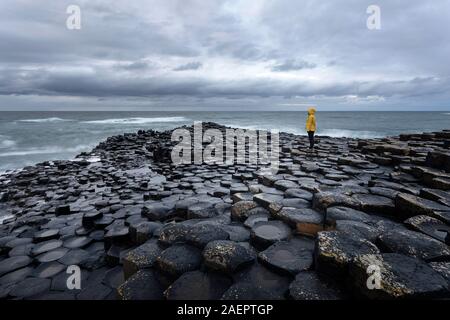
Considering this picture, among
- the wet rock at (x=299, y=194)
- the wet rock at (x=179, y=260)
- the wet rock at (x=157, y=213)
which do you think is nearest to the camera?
the wet rock at (x=179, y=260)

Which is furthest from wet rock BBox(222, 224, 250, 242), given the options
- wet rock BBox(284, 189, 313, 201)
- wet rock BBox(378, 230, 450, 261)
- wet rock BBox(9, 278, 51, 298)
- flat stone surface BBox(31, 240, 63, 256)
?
flat stone surface BBox(31, 240, 63, 256)

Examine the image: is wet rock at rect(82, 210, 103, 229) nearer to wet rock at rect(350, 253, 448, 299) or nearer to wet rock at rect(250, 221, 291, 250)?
wet rock at rect(250, 221, 291, 250)

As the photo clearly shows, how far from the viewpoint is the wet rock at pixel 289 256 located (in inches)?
87.1

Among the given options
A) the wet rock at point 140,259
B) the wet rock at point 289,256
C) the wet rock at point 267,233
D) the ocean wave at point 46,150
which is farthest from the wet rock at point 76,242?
the ocean wave at point 46,150

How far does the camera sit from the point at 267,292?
196 cm

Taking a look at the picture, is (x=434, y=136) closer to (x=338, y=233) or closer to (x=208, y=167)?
(x=208, y=167)

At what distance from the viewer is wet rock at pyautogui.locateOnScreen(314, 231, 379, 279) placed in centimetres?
199

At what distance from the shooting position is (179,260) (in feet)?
7.86

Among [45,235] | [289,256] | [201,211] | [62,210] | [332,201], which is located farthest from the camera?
[62,210]

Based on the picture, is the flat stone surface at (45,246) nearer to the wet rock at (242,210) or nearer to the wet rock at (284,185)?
the wet rock at (242,210)

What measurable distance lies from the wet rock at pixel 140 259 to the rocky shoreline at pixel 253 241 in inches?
0.4

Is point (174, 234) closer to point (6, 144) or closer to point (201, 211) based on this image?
point (201, 211)

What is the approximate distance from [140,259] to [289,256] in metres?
1.47

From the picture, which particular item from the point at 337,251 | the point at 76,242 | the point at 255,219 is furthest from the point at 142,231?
the point at 337,251
